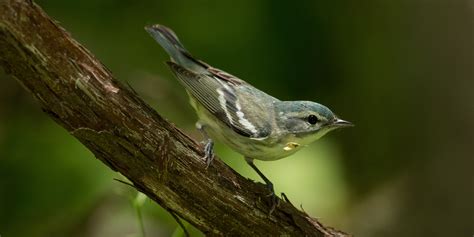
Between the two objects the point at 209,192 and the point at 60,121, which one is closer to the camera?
the point at 60,121

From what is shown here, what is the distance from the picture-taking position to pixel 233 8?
15.2 feet

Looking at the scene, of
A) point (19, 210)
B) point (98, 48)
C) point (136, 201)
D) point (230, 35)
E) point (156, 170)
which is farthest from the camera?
point (230, 35)

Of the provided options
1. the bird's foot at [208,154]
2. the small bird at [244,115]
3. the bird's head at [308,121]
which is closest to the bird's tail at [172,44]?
the small bird at [244,115]

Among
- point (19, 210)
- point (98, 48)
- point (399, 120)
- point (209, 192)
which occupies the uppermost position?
point (399, 120)

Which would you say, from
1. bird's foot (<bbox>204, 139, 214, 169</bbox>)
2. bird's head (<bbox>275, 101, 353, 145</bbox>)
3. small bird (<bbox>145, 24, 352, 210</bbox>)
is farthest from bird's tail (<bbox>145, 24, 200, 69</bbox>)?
bird's foot (<bbox>204, 139, 214, 169</bbox>)

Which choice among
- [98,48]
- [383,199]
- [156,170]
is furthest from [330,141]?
[156,170]

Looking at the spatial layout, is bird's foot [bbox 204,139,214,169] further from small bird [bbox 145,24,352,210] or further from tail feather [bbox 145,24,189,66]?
tail feather [bbox 145,24,189,66]

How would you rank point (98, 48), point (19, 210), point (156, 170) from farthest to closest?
point (98, 48) < point (19, 210) < point (156, 170)

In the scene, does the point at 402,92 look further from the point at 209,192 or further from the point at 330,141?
the point at 209,192

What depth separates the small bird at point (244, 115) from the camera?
308 cm

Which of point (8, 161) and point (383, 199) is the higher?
point (383, 199)

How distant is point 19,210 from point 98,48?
3.67 feet

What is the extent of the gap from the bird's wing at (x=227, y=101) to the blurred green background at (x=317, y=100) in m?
0.66

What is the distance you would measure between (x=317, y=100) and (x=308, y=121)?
172cm
